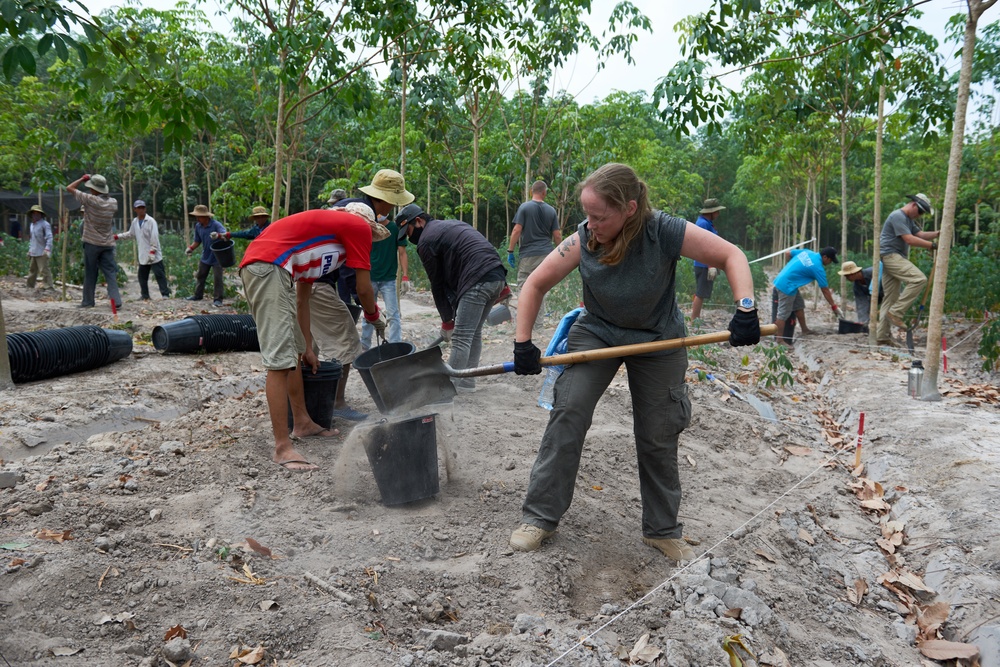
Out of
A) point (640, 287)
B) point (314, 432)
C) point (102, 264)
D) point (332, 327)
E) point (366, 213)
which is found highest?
point (366, 213)

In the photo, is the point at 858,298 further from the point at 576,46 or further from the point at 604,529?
the point at 604,529

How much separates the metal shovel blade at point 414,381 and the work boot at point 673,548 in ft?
4.40

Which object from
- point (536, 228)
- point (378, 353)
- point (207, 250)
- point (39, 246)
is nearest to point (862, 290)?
point (536, 228)

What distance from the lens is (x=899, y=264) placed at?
8.86m

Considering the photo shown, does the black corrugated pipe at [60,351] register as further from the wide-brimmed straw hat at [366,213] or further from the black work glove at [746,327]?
the black work glove at [746,327]

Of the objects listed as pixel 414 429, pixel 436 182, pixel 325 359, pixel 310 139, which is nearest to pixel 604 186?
pixel 414 429

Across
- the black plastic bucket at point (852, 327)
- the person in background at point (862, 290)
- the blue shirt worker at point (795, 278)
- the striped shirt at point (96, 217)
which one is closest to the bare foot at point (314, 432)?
the blue shirt worker at point (795, 278)

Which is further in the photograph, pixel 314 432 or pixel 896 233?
pixel 896 233

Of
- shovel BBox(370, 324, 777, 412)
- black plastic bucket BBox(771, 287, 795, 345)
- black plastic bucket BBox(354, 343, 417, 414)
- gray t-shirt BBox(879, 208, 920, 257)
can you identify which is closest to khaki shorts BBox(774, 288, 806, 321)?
black plastic bucket BBox(771, 287, 795, 345)

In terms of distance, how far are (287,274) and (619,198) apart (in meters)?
2.14

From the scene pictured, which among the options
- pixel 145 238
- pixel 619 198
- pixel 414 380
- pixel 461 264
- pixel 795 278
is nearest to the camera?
pixel 619 198

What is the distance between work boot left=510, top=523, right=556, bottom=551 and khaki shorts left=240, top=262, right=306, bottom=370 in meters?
1.69

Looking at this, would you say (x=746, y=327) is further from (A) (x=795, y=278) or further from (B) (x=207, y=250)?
(B) (x=207, y=250)

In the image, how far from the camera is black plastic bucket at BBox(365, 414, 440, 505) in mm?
3947
